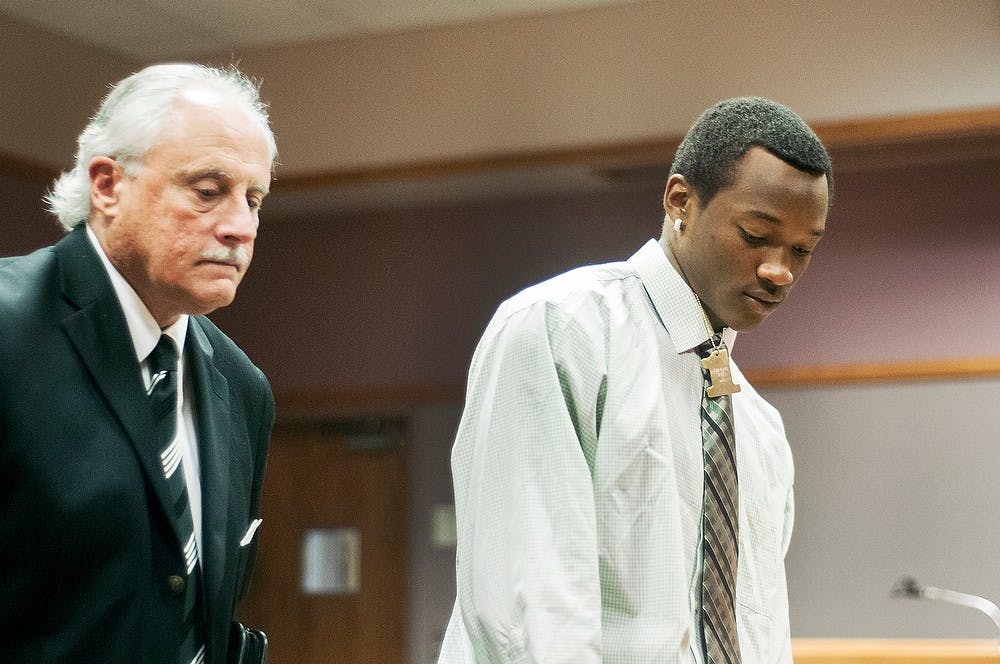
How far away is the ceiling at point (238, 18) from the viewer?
179 inches

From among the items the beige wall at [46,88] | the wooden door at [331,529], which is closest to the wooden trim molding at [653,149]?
the beige wall at [46,88]

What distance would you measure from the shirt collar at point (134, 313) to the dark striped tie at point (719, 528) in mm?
638

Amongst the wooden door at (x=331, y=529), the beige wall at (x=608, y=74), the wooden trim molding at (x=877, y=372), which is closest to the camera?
the beige wall at (x=608, y=74)

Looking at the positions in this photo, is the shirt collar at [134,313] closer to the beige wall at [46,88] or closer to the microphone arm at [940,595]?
the beige wall at [46,88]

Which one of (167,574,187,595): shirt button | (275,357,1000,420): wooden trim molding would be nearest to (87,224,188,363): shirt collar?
(167,574,187,595): shirt button

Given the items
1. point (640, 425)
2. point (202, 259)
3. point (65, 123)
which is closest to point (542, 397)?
point (640, 425)

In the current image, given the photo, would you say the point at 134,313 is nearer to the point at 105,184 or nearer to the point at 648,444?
the point at 105,184

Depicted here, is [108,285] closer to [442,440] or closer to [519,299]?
[519,299]

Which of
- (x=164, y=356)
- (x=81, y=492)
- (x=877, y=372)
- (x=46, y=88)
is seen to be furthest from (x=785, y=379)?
(x=81, y=492)

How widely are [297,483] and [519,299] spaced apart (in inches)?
211

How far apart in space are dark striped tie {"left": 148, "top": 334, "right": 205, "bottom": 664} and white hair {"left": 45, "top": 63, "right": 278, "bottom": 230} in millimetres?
195

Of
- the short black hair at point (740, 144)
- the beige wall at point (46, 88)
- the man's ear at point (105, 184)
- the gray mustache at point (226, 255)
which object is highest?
the beige wall at point (46, 88)

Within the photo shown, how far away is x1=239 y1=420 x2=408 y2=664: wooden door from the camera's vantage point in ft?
20.7

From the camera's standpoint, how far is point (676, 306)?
147cm
